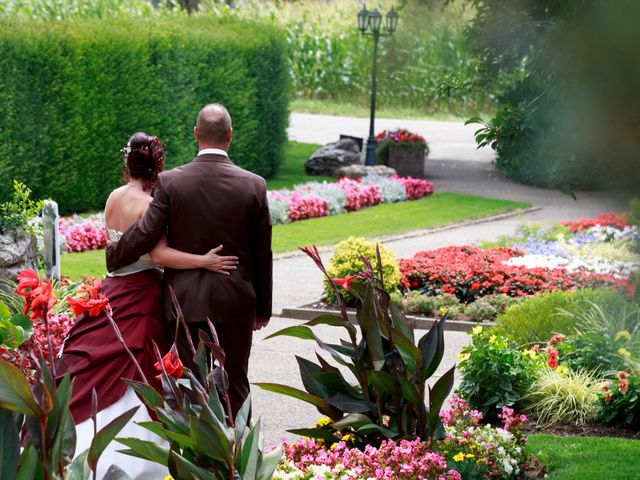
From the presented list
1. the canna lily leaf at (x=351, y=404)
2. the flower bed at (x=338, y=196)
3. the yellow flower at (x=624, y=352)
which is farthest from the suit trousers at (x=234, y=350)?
the flower bed at (x=338, y=196)

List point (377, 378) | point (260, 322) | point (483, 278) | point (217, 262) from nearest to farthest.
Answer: point (377, 378) → point (217, 262) → point (260, 322) → point (483, 278)

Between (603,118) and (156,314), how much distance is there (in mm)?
3721

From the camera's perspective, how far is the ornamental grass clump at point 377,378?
4445 mm

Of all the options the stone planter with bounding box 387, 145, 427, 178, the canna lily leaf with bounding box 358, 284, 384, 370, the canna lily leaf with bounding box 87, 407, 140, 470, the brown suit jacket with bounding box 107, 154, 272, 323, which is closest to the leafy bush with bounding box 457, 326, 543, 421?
the brown suit jacket with bounding box 107, 154, 272, 323

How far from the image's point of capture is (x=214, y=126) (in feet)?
16.7

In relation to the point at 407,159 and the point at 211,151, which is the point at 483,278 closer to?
the point at 211,151

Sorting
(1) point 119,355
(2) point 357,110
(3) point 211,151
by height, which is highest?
(3) point 211,151

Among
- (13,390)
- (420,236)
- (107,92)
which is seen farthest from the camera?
(107,92)

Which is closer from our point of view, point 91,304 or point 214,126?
point 91,304

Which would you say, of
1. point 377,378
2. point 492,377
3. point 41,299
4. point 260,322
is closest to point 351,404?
point 377,378

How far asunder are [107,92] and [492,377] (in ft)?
40.1

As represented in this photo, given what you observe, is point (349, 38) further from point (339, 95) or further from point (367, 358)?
point (367, 358)

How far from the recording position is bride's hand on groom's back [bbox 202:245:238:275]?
5.01 m

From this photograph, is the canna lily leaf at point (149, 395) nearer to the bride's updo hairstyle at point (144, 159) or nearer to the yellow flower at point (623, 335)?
the bride's updo hairstyle at point (144, 159)
